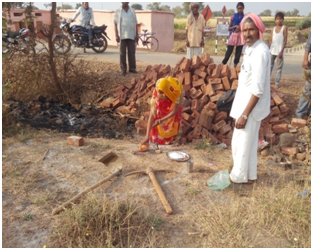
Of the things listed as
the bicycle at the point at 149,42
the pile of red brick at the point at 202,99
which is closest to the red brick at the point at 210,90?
the pile of red brick at the point at 202,99

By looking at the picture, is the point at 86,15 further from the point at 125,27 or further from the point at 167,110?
the point at 167,110

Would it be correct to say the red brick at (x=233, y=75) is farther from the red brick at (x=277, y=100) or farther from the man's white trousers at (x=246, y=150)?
the man's white trousers at (x=246, y=150)

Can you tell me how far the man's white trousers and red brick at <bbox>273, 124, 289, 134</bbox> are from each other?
228 centimetres

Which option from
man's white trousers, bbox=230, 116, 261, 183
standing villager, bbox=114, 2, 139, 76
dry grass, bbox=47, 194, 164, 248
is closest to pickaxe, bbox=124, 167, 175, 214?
dry grass, bbox=47, 194, 164, 248

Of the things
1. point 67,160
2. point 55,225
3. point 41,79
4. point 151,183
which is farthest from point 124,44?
point 55,225

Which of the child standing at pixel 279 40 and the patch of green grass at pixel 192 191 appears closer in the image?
the patch of green grass at pixel 192 191

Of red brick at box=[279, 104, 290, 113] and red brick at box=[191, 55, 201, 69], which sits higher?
red brick at box=[191, 55, 201, 69]

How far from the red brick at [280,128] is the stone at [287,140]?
17 centimetres

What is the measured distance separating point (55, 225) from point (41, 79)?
155 inches

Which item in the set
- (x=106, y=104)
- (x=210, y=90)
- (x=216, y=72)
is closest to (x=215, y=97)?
(x=210, y=90)

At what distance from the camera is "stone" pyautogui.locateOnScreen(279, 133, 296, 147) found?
15.1 feet

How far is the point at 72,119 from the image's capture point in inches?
192

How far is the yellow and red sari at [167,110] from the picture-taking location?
358 centimetres

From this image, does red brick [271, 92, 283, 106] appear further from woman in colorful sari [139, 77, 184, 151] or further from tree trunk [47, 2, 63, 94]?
tree trunk [47, 2, 63, 94]
